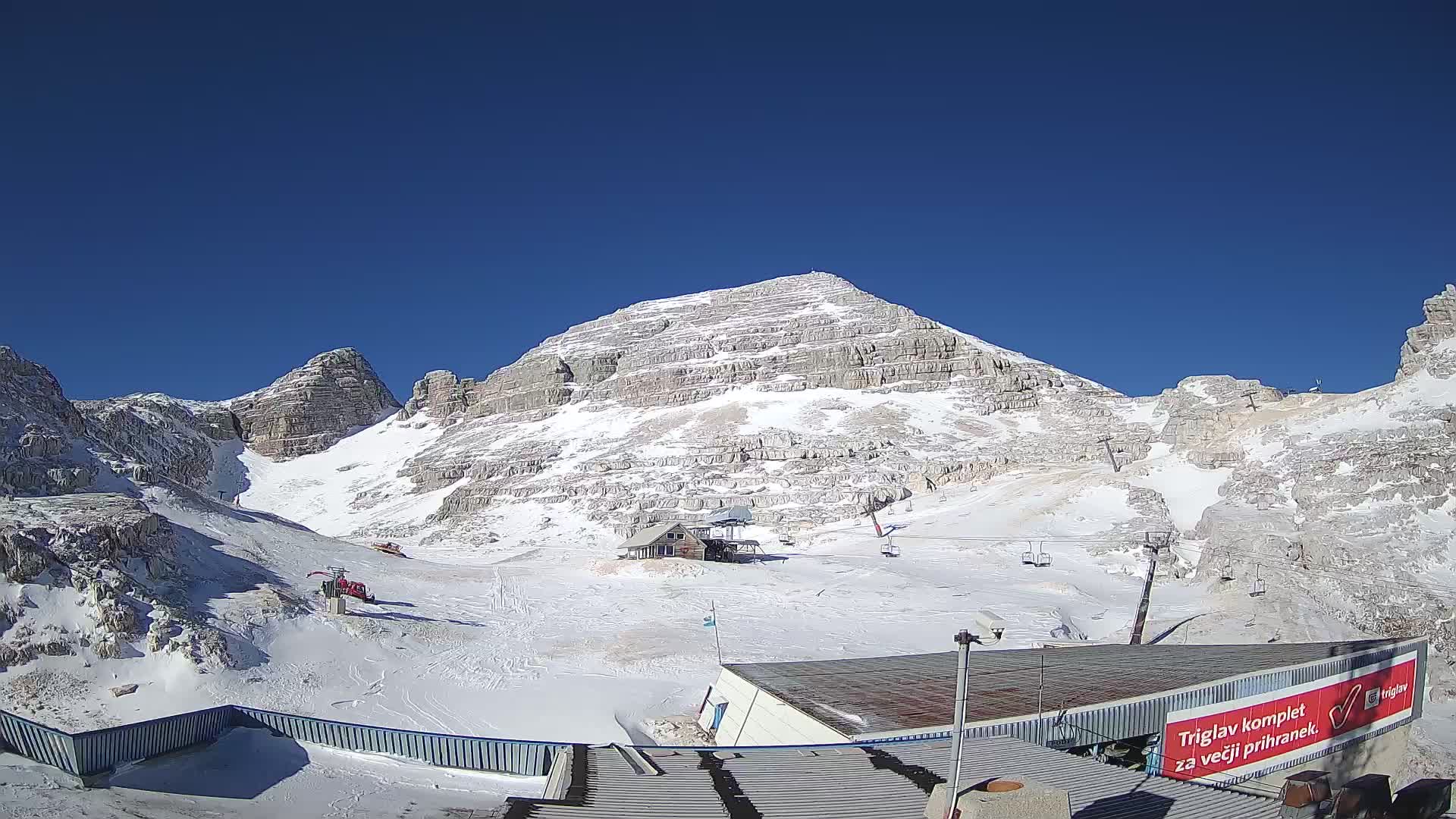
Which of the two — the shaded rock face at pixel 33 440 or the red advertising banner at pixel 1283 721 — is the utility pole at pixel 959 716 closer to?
the red advertising banner at pixel 1283 721

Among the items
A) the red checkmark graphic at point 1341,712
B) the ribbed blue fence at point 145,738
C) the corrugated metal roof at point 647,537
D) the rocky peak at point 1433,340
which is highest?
the rocky peak at point 1433,340

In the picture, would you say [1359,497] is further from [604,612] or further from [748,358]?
[748,358]

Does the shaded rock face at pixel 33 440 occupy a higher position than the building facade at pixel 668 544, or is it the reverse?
the shaded rock face at pixel 33 440

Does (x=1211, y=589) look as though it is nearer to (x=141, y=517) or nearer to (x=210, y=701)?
(x=210, y=701)

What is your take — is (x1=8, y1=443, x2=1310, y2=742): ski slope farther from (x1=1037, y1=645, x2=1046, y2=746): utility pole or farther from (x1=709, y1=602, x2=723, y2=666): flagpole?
(x1=1037, y1=645, x2=1046, y2=746): utility pole

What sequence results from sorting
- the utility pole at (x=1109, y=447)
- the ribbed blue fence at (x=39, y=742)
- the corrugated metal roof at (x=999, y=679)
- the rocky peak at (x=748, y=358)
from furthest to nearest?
1. the rocky peak at (x=748, y=358)
2. the utility pole at (x=1109, y=447)
3. the corrugated metal roof at (x=999, y=679)
4. the ribbed blue fence at (x=39, y=742)

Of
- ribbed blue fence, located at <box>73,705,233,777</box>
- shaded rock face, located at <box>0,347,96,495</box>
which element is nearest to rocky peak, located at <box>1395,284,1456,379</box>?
ribbed blue fence, located at <box>73,705,233,777</box>

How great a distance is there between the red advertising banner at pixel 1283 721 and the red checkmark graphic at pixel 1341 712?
14 millimetres

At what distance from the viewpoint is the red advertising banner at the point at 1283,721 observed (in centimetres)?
1413

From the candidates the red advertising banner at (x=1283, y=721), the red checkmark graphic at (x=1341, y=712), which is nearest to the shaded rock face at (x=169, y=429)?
the red advertising banner at (x=1283, y=721)

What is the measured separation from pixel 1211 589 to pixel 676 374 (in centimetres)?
7876

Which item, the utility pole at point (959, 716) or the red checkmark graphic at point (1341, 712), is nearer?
the utility pole at point (959, 716)

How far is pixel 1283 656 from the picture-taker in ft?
57.1

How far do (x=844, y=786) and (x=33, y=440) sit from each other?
30.2 metres
